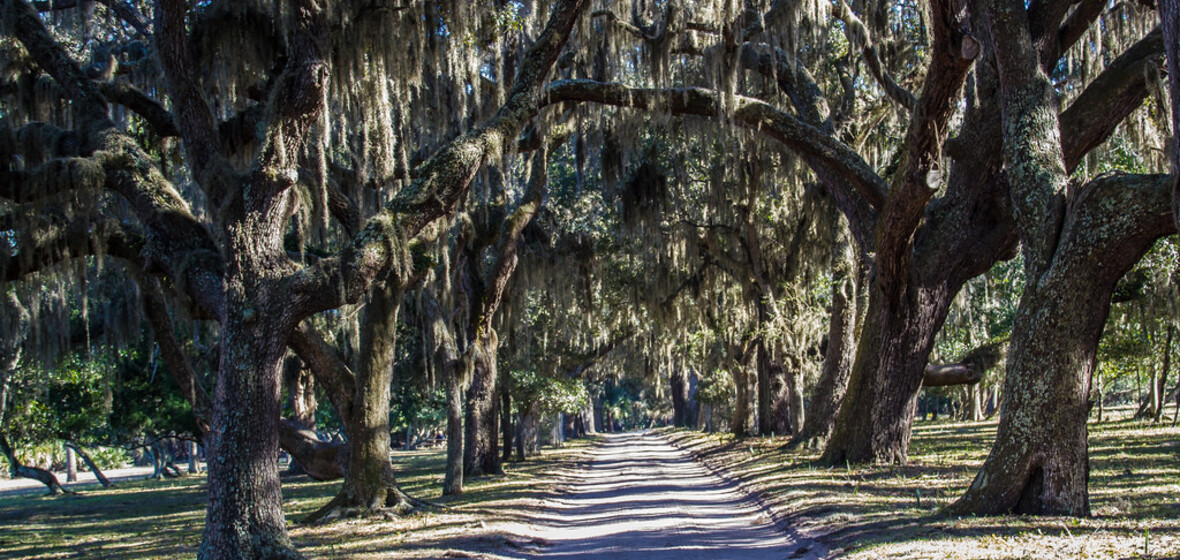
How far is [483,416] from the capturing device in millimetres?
18109

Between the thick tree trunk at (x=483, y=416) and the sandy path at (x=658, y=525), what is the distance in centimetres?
235

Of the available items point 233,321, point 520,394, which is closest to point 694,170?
point 520,394

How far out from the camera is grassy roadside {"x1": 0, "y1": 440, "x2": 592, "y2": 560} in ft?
28.9

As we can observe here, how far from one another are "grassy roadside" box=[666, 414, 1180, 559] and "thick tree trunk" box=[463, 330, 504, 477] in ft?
16.6

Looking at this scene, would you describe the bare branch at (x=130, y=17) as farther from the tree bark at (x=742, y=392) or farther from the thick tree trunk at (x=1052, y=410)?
the tree bark at (x=742, y=392)

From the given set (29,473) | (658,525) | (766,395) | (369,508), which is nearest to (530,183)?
(369,508)

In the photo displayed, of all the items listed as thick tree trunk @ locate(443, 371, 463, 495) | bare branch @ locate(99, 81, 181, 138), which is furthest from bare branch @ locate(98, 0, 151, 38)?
thick tree trunk @ locate(443, 371, 463, 495)

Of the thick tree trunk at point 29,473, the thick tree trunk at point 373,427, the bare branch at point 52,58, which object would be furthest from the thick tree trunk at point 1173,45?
the thick tree trunk at point 29,473

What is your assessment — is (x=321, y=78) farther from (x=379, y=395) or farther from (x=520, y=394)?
(x=520, y=394)

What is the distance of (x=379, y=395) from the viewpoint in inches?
456

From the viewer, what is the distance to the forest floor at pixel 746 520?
6762mm

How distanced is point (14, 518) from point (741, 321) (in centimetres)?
1853

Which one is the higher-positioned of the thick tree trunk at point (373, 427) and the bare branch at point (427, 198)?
the bare branch at point (427, 198)

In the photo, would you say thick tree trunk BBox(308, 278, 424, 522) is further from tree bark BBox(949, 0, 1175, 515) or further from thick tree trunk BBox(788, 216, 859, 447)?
thick tree trunk BBox(788, 216, 859, 447)
